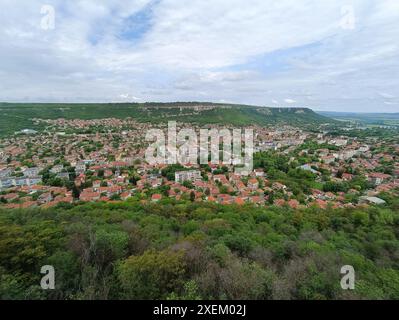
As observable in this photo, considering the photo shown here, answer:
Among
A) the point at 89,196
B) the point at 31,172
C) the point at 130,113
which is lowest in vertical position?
the point at 89,196

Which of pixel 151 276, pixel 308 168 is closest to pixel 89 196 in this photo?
pixel 151 276

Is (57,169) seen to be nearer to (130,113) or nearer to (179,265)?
(179,265)

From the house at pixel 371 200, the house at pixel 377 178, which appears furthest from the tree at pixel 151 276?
the house at pixel 377 178

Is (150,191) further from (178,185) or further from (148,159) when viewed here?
(148,159)

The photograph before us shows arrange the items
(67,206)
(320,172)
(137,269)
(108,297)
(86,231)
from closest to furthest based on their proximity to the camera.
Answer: (108,297), (137,269), (86,231), (67,206), (320,172)

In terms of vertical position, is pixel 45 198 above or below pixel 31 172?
below

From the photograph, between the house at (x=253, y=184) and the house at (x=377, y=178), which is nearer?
the house at (x=253, y=184)

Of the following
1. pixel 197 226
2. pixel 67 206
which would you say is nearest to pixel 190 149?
pixel 67 206

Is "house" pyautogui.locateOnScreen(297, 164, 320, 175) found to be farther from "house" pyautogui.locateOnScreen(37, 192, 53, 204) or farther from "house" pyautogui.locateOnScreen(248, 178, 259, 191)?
"house" pyautogui.locateOnScreen(37, 192, 53, 204)

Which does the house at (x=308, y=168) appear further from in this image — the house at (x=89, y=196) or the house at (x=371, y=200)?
the house at (x=89, y=196)
